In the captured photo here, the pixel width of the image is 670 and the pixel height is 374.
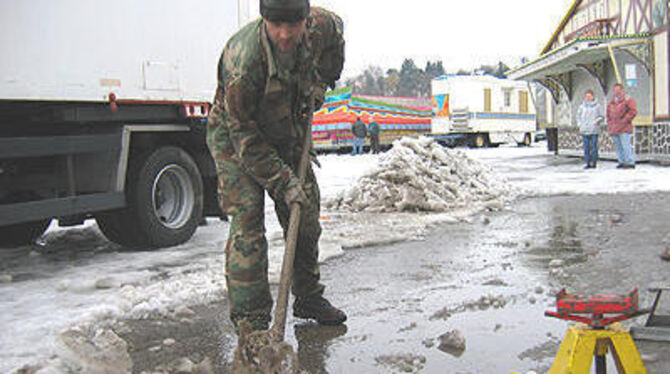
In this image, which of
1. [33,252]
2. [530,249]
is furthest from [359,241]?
[33,252]

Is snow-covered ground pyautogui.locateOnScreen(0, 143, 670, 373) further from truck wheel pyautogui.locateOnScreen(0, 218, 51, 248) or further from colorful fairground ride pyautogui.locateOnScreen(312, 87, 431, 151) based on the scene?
colorful fairground ride pyautogui.locateOnScreen(312, 87, 431, 151)

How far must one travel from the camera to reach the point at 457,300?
164 inches

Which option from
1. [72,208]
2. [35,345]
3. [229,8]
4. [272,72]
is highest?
[229,8]

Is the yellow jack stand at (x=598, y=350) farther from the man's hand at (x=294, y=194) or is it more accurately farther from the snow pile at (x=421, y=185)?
the snow pile at (x=421, y=185)

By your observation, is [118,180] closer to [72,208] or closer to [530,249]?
[72,208]

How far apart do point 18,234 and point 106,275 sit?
2.06 m

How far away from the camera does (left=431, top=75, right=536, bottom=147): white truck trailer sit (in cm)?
3073

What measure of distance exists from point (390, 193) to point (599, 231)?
301 cm

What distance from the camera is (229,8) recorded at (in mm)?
7426

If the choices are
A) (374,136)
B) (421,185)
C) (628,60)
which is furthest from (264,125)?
(374,136)

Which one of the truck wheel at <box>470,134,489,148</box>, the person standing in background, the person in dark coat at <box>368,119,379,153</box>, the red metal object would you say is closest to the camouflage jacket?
the red metal object

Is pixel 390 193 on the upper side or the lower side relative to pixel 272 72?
lower

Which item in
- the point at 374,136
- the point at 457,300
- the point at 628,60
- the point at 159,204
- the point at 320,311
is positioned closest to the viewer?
the point at 320,311

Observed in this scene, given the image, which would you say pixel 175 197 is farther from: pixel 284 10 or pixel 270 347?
pixel 270 347
